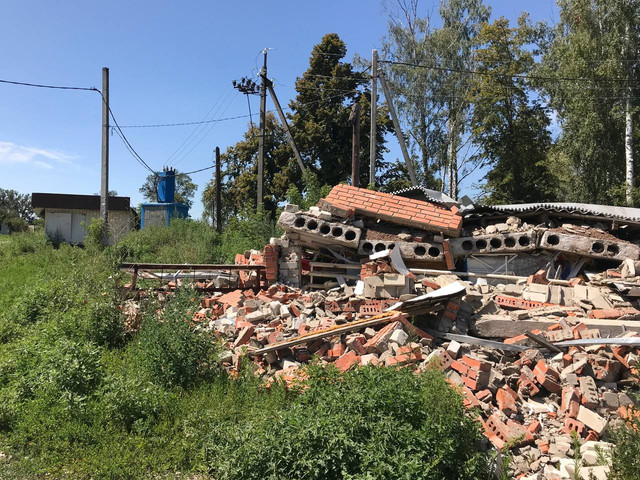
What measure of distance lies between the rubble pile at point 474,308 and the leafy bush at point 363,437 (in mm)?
763

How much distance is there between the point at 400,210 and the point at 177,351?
195 inches

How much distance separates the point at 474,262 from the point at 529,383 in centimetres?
355

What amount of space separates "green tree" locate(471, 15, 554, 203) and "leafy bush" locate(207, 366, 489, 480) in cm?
2013

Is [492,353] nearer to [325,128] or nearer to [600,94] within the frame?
[600,94]

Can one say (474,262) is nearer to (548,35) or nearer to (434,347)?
(434,347)

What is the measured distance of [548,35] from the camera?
23250mm

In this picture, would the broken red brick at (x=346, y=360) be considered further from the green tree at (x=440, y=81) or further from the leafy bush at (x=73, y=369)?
the green tree at (x=440, y=81)

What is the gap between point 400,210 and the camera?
8.84 metres

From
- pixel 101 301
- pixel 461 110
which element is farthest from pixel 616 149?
pixel 101 301

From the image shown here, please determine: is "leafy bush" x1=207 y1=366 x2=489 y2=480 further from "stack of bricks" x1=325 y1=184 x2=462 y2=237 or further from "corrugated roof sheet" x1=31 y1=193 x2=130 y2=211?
"corrugated roof sheet" x1=31 y1=193 x2=130 y2=211

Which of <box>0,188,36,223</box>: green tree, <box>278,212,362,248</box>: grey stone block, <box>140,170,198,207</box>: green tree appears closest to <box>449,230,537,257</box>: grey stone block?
<box>278,212,362,248</box>: grey stone block

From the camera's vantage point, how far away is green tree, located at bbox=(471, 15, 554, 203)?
22062 mm

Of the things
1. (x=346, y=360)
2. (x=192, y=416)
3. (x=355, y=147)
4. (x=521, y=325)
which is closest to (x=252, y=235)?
(x=355, y=147)

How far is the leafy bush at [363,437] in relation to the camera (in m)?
3.44
